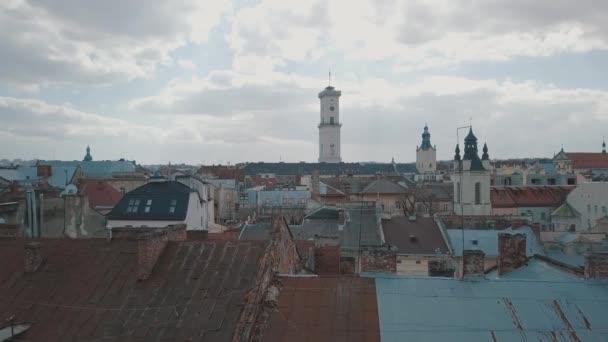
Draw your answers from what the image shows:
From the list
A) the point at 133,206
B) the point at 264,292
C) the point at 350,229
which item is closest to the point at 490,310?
the point at 264,292

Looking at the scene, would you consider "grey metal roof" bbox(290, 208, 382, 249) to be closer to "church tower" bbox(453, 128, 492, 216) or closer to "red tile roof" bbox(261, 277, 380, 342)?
"red tile roof" bbox(261, 277, 380, 342)

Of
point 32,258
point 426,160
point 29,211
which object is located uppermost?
point 426,160

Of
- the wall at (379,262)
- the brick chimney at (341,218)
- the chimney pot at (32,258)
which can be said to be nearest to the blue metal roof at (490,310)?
the wall at (379,262)

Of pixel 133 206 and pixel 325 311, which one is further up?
pixel 133 206

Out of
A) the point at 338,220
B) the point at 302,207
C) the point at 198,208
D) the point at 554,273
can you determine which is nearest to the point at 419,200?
the point at 302,207

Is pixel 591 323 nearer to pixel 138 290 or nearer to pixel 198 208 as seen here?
pixel 138 290

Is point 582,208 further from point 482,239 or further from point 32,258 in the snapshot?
point 32,258
